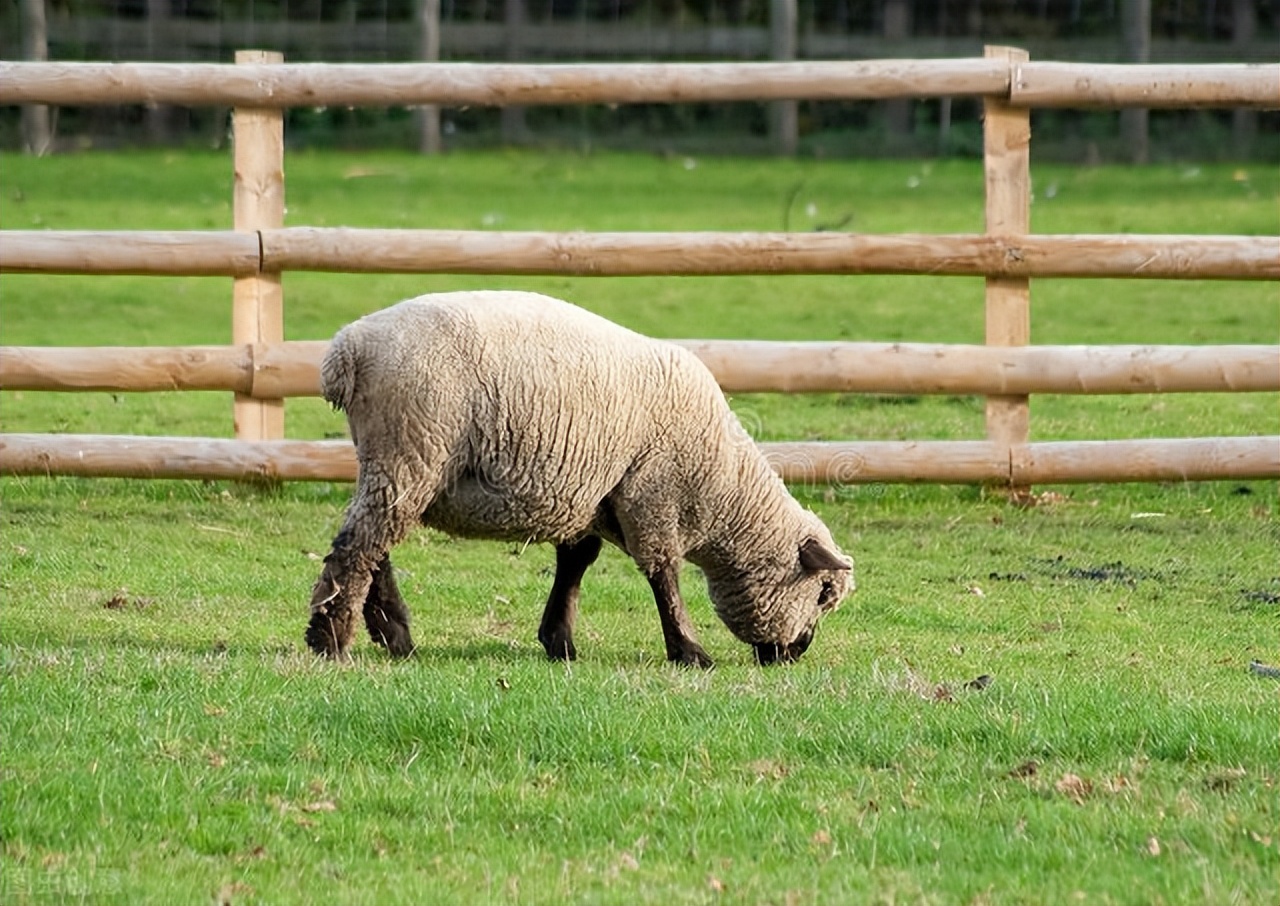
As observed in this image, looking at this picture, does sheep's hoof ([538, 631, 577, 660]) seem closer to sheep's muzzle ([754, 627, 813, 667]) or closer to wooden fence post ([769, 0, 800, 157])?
sheep's muzzle ([754, 627, 813, 667])

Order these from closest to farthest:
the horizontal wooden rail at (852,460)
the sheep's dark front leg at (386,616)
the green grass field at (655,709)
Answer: the green grass field at (655,709) → the sheep's dark front leg at (386,616) → the horizontal wooden rail at (852,460)

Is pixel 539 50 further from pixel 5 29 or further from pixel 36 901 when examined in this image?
pixel 36 901

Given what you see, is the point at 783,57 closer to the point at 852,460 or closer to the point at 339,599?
the point at 852,460

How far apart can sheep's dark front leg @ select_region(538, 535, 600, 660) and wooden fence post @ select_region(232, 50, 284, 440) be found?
3.20m

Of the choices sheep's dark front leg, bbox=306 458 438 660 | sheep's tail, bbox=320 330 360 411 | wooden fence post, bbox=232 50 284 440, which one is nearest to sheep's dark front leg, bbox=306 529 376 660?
sheep's dark front leg, bbox=306 458 438 660

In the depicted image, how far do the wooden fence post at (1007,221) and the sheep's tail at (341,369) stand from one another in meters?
4.57

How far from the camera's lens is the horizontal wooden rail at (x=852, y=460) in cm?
1030

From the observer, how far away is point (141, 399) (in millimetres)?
14375

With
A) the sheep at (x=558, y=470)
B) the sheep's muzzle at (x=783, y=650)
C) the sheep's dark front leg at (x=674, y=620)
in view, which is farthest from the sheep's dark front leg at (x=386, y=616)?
the sheep's muzzle at (x=783, y=650)

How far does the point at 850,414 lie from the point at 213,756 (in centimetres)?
875

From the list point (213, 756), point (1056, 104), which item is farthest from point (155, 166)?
point (213, 756)

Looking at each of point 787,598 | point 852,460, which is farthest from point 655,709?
point 852,460

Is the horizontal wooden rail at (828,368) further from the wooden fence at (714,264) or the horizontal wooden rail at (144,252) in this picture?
the horizontal wooden rail at (144,252)

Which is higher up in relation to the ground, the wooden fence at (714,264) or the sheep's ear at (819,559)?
the wooden fence at (714,264)
